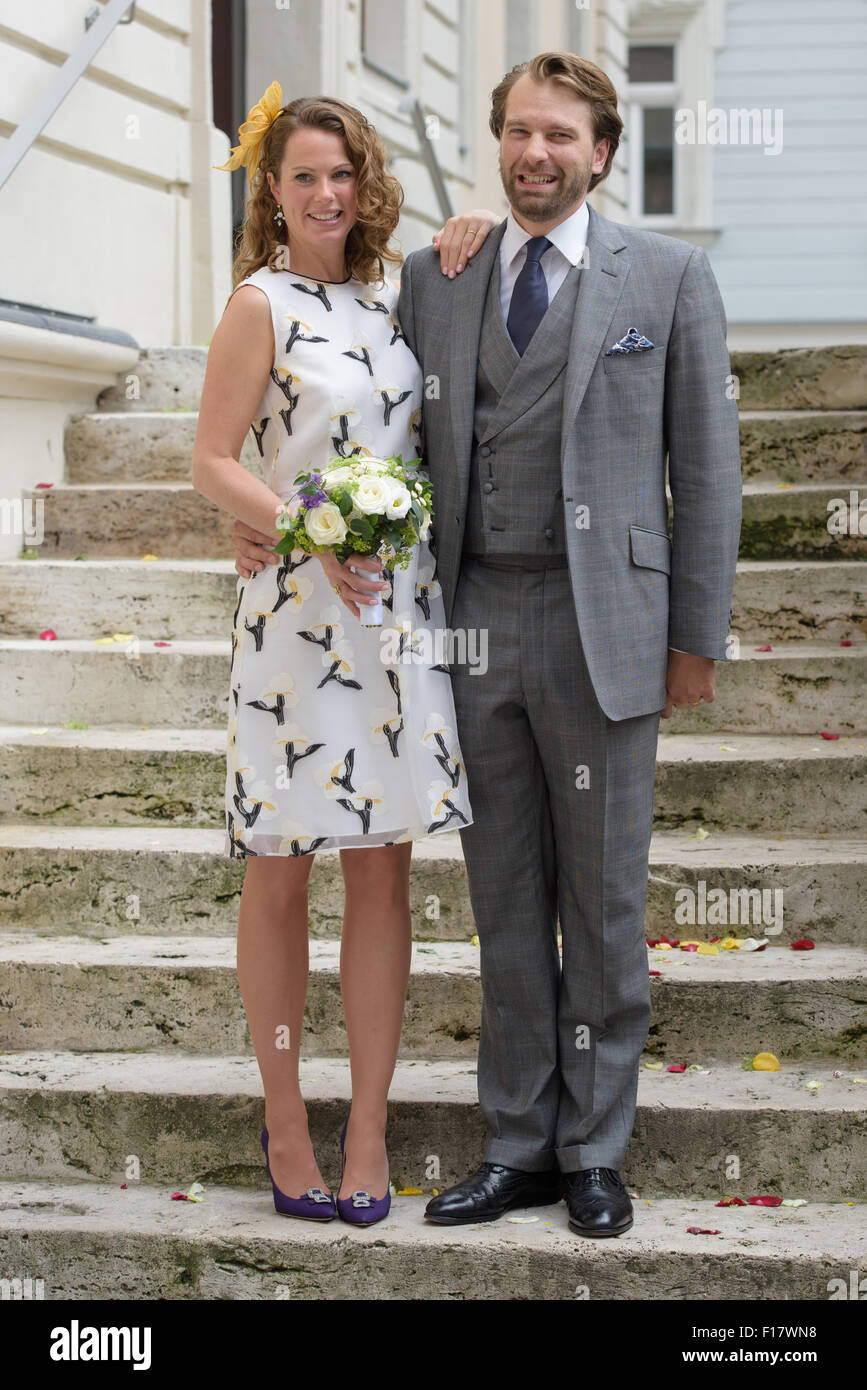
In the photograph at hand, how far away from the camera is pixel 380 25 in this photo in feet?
29.2

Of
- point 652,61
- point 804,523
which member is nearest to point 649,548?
point 804,523

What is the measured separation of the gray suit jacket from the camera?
8.53ft

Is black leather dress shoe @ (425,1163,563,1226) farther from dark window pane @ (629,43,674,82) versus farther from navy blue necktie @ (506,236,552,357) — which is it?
dark window pane @ (629,43,674,82)

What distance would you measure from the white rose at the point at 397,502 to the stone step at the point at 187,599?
2.08 meters

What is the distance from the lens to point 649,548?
2.67 metres

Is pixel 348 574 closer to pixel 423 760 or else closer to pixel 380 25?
pixel 423 760

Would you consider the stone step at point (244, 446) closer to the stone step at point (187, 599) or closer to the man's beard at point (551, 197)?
the stone step at point (187, 599)

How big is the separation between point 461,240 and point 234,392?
0.52 m

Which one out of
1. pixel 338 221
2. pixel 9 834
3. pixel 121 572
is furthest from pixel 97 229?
pixel 338 221

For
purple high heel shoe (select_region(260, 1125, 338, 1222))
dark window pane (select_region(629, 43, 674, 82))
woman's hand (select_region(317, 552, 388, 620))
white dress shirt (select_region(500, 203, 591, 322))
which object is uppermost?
dark window pane (select_region(629, 43, 674, 82))

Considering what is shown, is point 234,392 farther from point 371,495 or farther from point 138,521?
point 138,521

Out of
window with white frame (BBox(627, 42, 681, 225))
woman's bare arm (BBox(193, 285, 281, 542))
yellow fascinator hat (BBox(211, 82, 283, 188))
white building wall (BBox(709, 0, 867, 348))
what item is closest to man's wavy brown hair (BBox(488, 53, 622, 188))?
yellow fascinator hat (BBox(211, 82, 283, 188))

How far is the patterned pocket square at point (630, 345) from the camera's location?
8.50ft

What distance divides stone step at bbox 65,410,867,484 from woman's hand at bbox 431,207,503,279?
2.25 m
